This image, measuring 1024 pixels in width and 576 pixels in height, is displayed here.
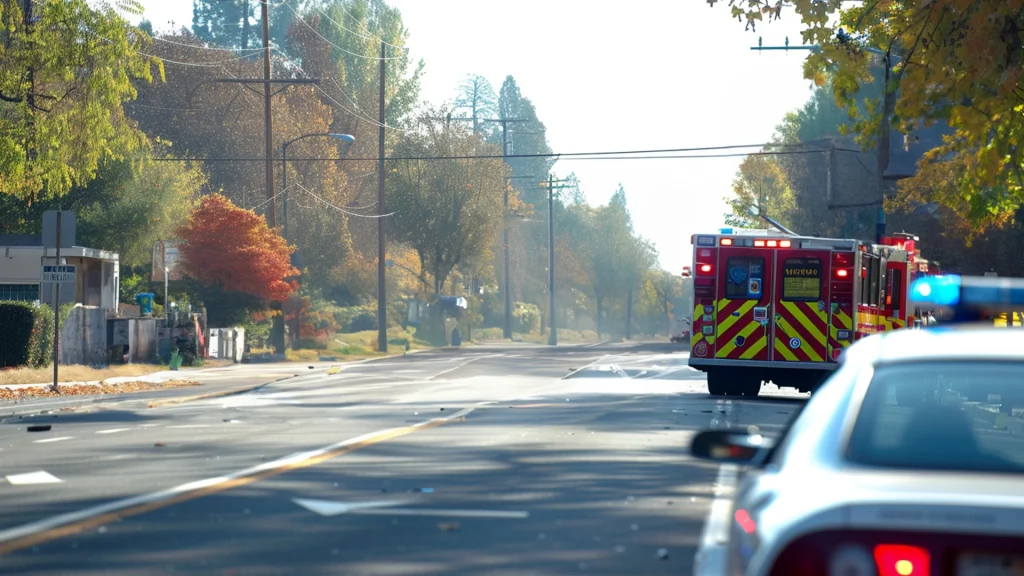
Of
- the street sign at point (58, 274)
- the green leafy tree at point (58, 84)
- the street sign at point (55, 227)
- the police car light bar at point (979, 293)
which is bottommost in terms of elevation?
the police car light bar at point (979, 293)

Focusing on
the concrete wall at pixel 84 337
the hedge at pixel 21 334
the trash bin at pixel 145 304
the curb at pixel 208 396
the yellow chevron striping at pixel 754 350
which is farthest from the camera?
the trash bin at pixel 145 304

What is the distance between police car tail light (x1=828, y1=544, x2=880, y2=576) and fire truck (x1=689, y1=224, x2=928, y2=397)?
20509mm

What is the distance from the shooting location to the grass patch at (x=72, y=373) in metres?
28.7

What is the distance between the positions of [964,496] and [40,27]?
2684 cm

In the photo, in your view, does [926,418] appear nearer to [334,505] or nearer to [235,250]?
[334,505]

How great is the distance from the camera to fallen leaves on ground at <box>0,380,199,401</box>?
84.5 feet

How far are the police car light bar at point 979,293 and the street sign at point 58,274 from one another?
21921mm

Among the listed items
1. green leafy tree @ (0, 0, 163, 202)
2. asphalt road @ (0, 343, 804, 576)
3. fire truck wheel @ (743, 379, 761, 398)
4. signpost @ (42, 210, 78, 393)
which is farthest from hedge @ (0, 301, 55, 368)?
fire truck wheel @ (743, 379, 761, 398)

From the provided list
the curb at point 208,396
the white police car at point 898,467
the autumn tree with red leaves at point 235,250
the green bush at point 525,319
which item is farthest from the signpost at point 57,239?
the green bush at point 525,319

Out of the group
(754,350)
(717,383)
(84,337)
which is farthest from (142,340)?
(754,350)

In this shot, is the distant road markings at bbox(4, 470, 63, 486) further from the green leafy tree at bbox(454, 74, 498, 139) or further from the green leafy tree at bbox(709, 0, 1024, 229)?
the green leafy tree at bbox(454, 74, 498, 139)

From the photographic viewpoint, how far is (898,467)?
12.9ft

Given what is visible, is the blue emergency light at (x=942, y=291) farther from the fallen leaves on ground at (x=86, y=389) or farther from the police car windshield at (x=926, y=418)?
the fallen leaves on ground at (x=86, y=389)

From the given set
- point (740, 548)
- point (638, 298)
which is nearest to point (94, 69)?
point (740, 548)
